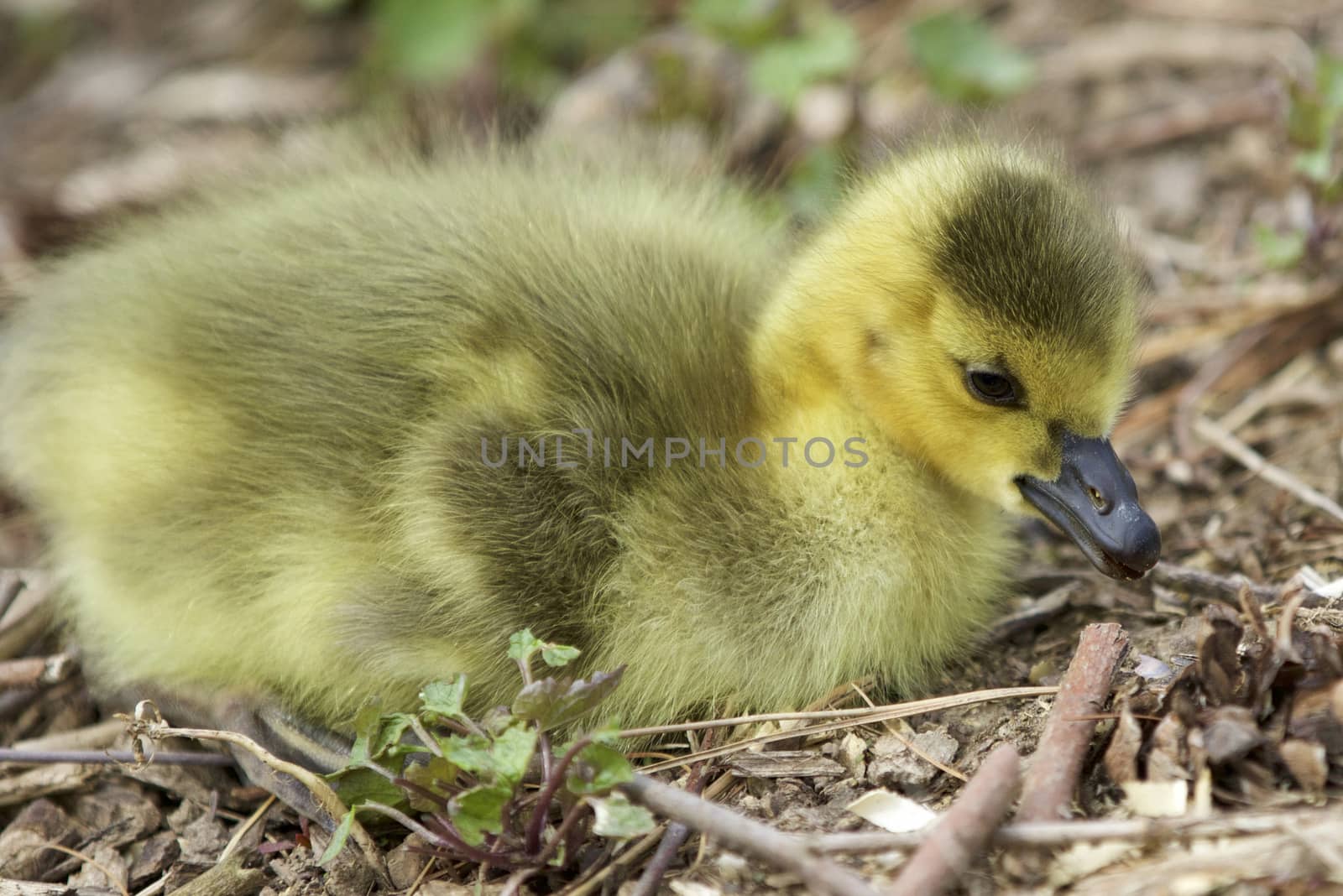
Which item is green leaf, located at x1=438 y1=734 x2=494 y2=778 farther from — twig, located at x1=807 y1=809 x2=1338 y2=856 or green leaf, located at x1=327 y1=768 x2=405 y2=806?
twig, located at x1=807 y1=809 x2=1338 y2=856

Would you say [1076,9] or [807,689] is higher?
[1076,9]

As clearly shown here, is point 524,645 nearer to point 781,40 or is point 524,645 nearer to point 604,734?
point 604,734

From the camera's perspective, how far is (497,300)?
186 centimetres

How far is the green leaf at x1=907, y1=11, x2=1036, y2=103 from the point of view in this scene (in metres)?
3.03

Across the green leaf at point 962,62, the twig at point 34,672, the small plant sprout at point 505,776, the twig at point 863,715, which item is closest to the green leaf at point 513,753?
the small plant sprout at point 505,776

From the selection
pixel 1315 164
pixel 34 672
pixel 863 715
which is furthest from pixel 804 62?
pixel 34 672

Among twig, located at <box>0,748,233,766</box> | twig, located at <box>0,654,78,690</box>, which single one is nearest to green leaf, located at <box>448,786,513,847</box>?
twig, located at <box>0,748,233,766</box>

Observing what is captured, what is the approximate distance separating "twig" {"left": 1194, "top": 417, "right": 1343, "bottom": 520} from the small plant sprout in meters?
1.26

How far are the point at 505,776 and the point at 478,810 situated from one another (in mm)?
57

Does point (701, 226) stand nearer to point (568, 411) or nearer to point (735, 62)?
point (568, 411)

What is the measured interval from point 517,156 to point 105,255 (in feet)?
2.42

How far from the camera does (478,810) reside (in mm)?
1527

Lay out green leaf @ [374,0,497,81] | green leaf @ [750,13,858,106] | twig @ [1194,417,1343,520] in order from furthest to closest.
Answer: green leaf @ [374,0,497,81]
green leaf @ [750,13,858,106]
twig @ [1194,417,1343,520]

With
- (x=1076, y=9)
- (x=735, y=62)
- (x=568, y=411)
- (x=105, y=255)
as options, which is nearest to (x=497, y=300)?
(x=568, y=411)
